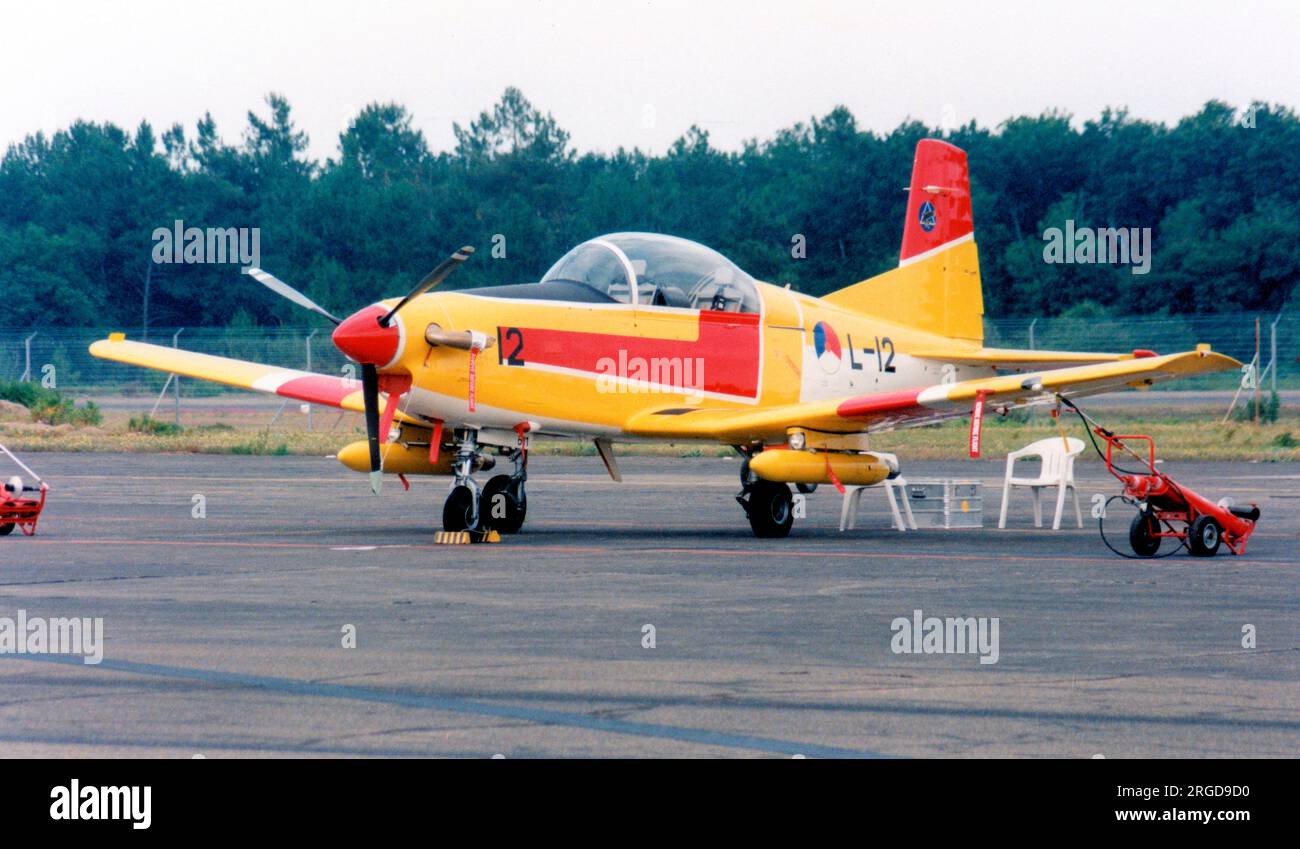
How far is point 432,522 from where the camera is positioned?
18.0m

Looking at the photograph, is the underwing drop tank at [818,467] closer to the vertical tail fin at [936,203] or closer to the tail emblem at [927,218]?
the vertical tail fin at [936,203]

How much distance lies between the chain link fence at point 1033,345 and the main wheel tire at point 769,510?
17671 mm

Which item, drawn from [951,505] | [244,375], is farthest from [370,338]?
[951,505]

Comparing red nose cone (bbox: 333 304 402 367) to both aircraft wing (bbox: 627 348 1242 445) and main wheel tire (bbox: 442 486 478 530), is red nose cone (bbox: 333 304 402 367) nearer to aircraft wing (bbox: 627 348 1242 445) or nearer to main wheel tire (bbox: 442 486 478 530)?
main wheel tire (bbox: 442 486 478 530)

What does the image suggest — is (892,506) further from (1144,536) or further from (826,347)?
(1144,536)

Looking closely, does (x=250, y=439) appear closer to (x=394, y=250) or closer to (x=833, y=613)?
(x=833, y=613)

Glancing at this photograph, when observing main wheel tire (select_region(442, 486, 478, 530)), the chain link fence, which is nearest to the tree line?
the chain link fence

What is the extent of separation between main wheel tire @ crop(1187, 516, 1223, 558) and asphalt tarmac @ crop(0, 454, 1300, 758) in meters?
0.32

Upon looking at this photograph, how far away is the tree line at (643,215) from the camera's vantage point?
182 ft

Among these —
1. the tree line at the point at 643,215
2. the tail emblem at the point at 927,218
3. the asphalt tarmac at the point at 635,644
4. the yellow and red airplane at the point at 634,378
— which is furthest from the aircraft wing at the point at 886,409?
the tree line at the point at 643,215

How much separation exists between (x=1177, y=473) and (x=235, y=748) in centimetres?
2102

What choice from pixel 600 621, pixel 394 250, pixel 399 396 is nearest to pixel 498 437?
pixel 399 396

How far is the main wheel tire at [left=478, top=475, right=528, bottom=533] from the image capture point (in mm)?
16078
